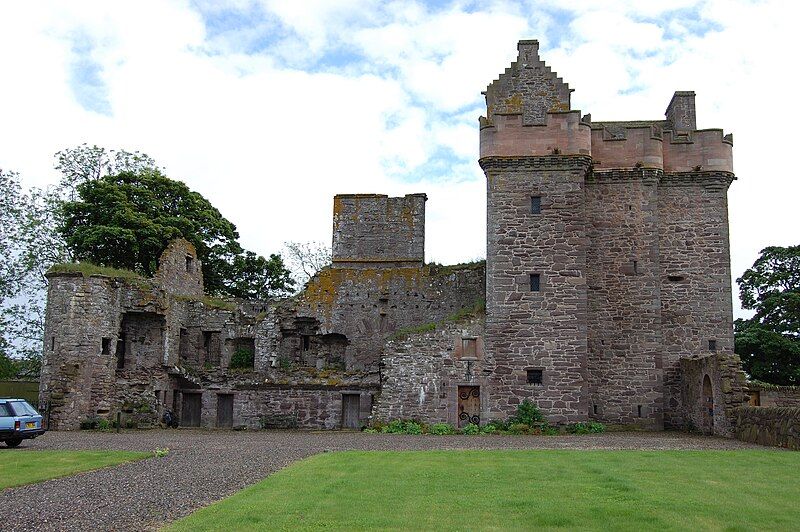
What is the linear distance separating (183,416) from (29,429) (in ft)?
36.1

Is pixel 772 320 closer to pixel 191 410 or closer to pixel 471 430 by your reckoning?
pixel 471 430

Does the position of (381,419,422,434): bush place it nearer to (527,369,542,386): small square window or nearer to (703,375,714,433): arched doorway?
(527,369,542,386): small square window

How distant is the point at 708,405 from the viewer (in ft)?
86.2

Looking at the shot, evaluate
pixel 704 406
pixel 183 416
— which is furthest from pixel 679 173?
pixel 183 416

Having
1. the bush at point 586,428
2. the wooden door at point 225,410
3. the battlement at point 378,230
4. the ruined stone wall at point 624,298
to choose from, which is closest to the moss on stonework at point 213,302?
the wooden door at point 225,410

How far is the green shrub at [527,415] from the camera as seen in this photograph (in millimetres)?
27375

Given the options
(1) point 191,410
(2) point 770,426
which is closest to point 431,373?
(1) point 191,410

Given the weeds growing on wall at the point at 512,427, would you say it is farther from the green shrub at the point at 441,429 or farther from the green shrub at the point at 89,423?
the green shrub at the point at 89,423

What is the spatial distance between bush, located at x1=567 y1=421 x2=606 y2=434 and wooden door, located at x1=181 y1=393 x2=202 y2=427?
1449cm

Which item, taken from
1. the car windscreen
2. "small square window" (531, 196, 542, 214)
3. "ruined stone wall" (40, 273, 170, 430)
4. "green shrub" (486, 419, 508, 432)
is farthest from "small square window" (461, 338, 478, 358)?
the car windscreen

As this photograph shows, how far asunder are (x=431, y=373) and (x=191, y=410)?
10543mm

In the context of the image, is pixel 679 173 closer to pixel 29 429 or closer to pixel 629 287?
pixel 629 287

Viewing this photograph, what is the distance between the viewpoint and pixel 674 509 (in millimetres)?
10250

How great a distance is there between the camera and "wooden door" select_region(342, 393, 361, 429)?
102 feet
